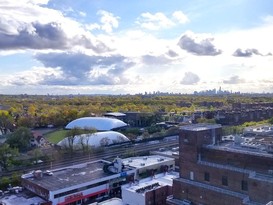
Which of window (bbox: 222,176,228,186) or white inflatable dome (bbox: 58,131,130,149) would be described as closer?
window (bbox: 222,176,228,186)

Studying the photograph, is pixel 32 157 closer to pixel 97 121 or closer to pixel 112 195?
pixel 112 195

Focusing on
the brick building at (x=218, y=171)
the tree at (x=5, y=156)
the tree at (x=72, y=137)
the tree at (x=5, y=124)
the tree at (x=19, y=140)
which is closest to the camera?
the brick building at (x=218, y=171)

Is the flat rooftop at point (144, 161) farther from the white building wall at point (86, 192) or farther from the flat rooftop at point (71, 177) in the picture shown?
the white building wall at point (86, 192)

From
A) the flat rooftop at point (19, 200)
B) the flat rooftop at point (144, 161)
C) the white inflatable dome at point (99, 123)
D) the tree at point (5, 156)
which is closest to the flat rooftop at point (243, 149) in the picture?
the flat rooftop at point (144, 161)

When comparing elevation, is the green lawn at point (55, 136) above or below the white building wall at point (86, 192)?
above

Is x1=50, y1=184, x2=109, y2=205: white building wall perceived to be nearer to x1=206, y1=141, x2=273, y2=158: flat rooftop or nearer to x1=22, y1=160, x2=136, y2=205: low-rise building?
x1=22, y1=160, x2=136, y2=205: low-rise building

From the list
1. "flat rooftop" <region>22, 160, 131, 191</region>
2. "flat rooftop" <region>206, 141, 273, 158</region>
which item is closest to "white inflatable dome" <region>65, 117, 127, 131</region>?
"flat rooftop" <region>22, 160, 131, 191</region>
